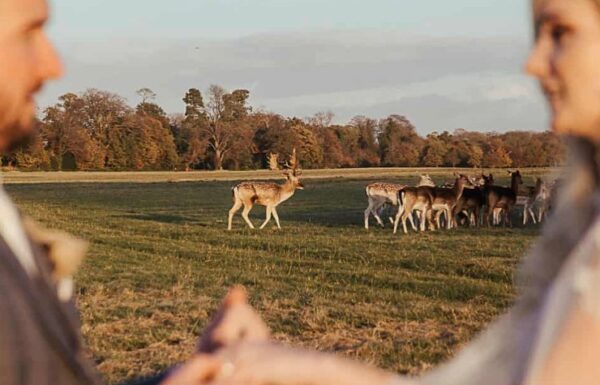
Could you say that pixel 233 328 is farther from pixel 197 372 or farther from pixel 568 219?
pixel 568 219

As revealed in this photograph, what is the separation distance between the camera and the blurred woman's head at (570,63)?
1.08 metres

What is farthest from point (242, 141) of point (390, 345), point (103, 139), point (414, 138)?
point (390, 345)

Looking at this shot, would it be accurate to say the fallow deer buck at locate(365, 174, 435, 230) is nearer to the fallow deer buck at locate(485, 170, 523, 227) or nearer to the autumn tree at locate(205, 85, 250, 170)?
the fallow deer buck at locate(485, 170, 523, 227)

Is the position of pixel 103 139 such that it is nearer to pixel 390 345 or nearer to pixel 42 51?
pixel 390 345

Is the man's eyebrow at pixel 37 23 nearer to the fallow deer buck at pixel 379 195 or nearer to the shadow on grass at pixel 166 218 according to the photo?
the shadow on grass at pixel 166 218

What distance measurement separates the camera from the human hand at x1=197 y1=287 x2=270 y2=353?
1.19 meters

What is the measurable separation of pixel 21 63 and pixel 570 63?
2.08 feet

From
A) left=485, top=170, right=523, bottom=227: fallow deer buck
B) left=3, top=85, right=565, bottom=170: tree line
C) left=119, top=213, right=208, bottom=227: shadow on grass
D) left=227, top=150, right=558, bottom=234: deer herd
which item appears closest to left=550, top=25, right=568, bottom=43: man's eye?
left=119, top=213, right=208, bottom=227: shadow on grass

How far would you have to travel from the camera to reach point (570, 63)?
110 centimetres

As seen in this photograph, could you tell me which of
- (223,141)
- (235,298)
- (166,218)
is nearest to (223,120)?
(223,141)

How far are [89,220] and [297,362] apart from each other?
901 inches

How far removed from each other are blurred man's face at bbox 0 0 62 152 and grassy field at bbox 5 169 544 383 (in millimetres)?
5481

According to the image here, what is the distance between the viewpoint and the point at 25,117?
3.73 ft

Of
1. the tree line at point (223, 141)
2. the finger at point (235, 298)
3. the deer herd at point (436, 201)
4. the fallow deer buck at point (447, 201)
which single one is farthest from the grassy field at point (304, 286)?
the tree line at point (223, 141)
